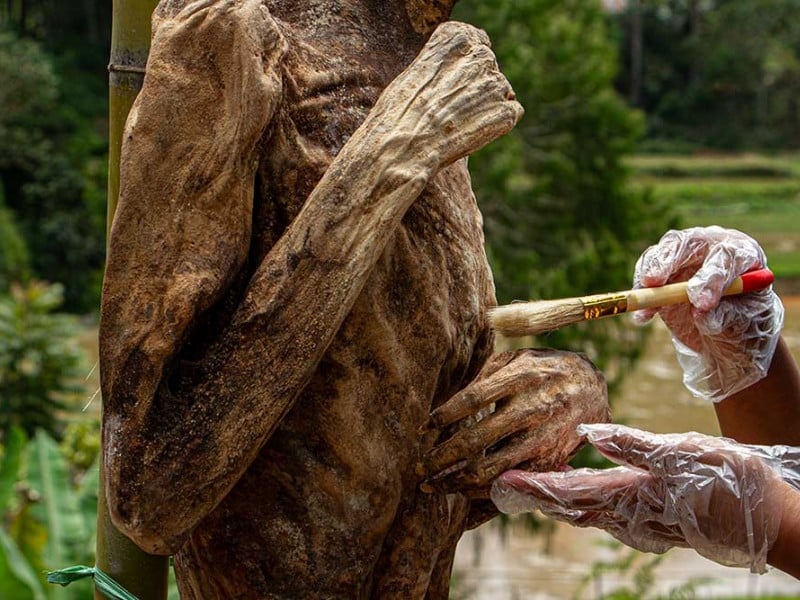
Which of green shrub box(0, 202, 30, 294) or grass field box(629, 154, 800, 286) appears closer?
green shrub box(0, 202, 30, 294)

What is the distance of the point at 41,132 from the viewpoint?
78.1 ft

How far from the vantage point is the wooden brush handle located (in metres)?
1.97

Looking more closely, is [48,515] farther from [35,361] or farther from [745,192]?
[745,192]

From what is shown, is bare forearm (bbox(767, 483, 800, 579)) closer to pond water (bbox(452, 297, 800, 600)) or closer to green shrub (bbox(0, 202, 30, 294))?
pond water (bbox(452, 297, 800, 600))

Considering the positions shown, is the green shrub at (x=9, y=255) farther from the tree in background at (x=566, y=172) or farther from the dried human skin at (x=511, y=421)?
the dried human skin at (x=511, y=421)

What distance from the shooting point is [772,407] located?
2355 millimetres

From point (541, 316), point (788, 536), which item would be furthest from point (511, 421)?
point (788, 536)

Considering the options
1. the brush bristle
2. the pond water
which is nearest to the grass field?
the pond water

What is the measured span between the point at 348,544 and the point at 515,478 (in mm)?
320

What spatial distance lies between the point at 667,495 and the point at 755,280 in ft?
1.70

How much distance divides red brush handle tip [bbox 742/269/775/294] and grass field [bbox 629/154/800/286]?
26454mm

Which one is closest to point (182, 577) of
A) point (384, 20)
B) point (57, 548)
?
point (384, 20)

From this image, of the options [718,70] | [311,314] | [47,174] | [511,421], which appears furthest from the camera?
[718,70]

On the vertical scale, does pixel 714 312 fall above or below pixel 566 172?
above
